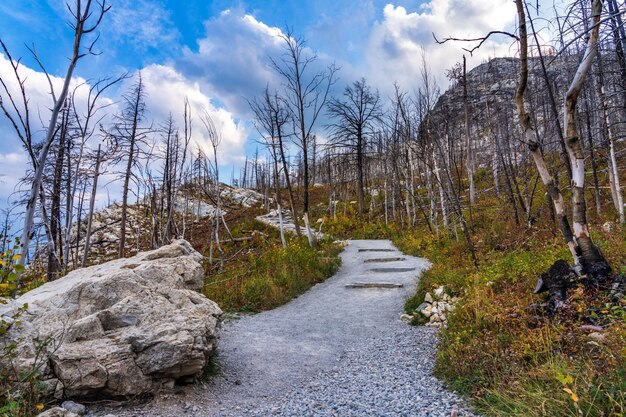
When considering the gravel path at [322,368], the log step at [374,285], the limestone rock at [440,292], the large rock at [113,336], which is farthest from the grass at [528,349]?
the large rock at [113,336]

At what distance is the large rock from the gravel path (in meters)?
0.35

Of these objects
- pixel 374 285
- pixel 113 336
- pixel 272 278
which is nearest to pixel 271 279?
pixel 272 278

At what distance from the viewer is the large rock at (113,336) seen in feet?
11.3

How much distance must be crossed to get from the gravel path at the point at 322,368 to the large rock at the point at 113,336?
13.6 inches

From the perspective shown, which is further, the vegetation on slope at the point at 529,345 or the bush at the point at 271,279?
the bush at the point at 271,279

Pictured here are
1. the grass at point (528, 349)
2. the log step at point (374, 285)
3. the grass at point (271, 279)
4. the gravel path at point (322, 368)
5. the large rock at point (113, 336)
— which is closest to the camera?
the grass at point (528, 349)

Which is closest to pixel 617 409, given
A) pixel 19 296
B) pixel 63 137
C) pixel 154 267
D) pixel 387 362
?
pixel 387 362

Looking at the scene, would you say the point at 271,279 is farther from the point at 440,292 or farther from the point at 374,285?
the point at 440,292

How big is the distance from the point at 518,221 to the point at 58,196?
15919 millimetres

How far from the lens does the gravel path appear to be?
145 inches

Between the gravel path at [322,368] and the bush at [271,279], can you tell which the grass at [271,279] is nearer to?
the bush at [271,279]

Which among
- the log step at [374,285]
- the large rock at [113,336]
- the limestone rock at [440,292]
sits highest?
the large rock at [113,336]

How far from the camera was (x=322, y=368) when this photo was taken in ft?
16.5

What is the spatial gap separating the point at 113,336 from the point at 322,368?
291 cm
